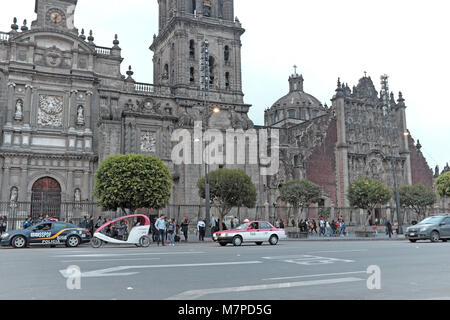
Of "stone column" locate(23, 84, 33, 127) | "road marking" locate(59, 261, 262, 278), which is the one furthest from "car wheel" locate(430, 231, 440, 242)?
"stone column" locate(23, 84, 33, 127)

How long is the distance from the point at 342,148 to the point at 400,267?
44515 millimetres

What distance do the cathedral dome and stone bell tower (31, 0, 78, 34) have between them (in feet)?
145

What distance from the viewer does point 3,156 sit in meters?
34.0

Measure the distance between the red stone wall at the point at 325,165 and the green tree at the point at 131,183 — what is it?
88.5 ft

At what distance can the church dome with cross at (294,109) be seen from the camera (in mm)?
76000

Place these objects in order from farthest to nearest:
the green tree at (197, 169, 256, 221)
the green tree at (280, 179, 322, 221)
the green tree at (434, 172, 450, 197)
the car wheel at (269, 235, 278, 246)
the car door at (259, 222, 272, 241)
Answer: the green tree at (434, 172, 450, 197), the green tree at (280, 179, 322, 221), the green tree at (197, 169, 256, 221), the car wheel at (269, 235, 278, 246), the car door at (259, 222, 272, 241)

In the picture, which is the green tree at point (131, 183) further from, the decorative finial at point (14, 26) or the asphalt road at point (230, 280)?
the decorative finial at point (14, 26)

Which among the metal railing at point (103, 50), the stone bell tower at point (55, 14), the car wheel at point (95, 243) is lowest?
the car wheel at point (95, 243)

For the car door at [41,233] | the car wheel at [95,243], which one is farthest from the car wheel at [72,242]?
the car wheel at [95,243]

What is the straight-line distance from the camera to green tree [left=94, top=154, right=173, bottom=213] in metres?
26.9

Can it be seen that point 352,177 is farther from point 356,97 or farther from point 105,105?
point 105,105

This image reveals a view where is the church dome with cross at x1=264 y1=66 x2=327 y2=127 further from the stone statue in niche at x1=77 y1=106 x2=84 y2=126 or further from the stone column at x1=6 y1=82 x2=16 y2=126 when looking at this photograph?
the stone column at x1=6 y1=82 x2=16 y2=126
